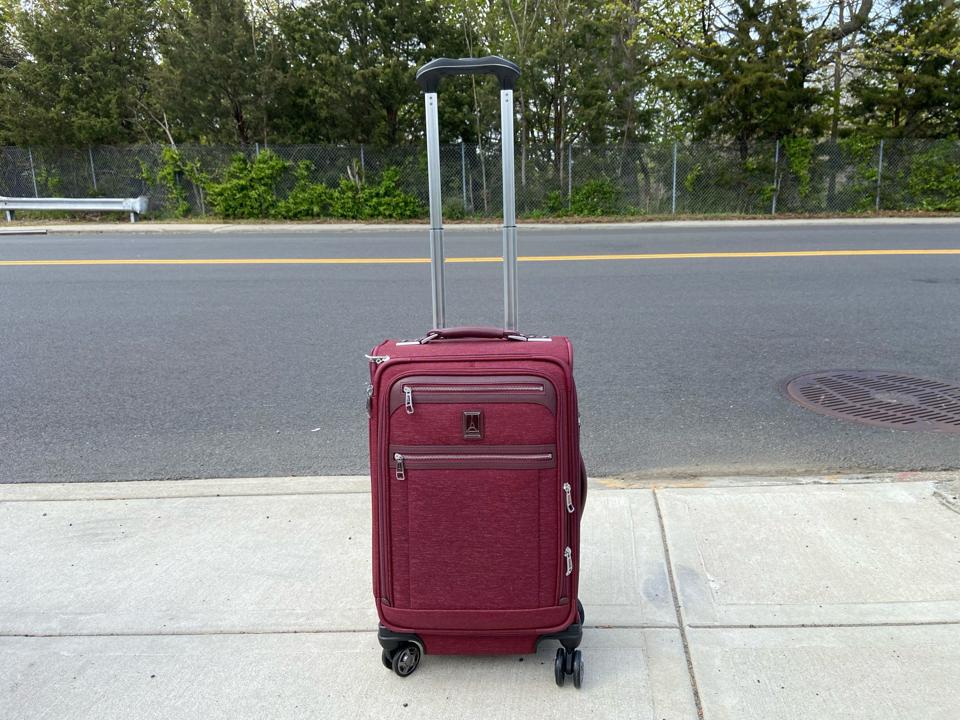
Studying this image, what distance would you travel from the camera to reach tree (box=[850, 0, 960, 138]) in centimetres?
1838

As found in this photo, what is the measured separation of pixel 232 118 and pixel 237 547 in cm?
1960

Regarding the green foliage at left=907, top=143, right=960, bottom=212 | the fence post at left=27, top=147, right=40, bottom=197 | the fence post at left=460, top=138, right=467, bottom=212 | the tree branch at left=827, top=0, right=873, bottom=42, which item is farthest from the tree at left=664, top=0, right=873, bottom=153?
the fence post at left=27, top=147, right=40, bottom=197

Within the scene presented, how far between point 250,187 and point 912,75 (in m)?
17.3

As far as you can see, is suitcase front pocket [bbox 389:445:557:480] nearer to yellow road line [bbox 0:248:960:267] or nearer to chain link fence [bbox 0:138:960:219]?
yellow road line [bbox 0:248:960:267]

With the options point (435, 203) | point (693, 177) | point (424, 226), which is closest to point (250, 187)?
point (424, 226)

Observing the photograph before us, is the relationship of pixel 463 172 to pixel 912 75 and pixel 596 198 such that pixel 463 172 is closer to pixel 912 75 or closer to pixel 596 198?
pixel 596 198

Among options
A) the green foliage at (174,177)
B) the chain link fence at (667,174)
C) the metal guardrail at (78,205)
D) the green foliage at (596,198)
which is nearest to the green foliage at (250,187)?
the chain link fence at (667,174)

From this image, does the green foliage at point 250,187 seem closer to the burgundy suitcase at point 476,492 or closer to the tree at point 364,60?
the tree at point 364,60

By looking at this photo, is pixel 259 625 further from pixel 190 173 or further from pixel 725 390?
pixel 190 173

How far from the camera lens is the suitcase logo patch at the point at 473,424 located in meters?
2.03

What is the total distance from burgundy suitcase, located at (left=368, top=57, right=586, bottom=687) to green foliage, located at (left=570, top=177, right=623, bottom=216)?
17618mm

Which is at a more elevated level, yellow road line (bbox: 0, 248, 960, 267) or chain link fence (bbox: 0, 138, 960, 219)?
chain link fence (bbox: 0, 138, 960, 219)

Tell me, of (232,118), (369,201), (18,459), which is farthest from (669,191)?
(18,459)

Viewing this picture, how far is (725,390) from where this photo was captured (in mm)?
4988
